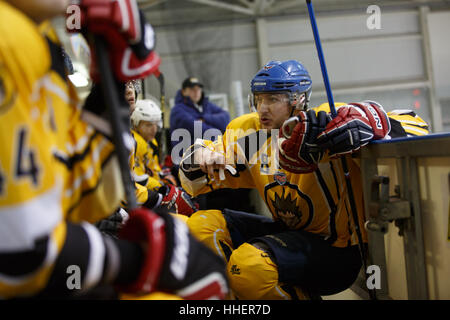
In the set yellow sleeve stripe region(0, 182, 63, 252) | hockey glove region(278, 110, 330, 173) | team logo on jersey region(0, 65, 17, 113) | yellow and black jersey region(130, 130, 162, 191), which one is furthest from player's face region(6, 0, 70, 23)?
yellow and black jersey region(130, 130, 162, 191)

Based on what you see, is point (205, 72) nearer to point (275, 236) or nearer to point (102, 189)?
point (275, 236)

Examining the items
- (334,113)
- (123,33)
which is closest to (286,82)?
(334,113)

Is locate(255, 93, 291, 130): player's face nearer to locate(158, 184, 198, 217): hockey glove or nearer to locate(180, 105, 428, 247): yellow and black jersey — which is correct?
locate(180, 105, 428, 247): yellow and black jersey

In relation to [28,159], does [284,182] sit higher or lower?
lower

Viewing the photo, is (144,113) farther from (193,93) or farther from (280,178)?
(280,178)

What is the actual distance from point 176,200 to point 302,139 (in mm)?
1419

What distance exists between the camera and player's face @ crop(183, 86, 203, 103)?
173 inches

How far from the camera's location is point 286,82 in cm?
186

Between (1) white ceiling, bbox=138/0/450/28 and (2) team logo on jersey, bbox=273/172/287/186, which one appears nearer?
(2) team logo on jersey, bbox=273/172/287/186

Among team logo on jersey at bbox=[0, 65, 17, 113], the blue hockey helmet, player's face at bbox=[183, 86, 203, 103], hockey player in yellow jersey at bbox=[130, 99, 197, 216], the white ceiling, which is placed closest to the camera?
team logo on jersey at bbox=[0, 65, 17, 113]

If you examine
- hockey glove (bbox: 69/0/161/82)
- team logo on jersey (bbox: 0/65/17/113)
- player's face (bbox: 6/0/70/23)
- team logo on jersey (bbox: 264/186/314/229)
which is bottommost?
team logo on jersey (bbox: 264/186/314/229)

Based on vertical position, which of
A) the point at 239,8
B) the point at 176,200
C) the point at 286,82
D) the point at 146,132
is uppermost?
the point at 239,8

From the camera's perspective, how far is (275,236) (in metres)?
1.75

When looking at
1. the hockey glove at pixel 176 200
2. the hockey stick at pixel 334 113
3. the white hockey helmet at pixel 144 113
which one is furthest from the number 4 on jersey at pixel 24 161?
the white hockey helmet at pixel 144 113
